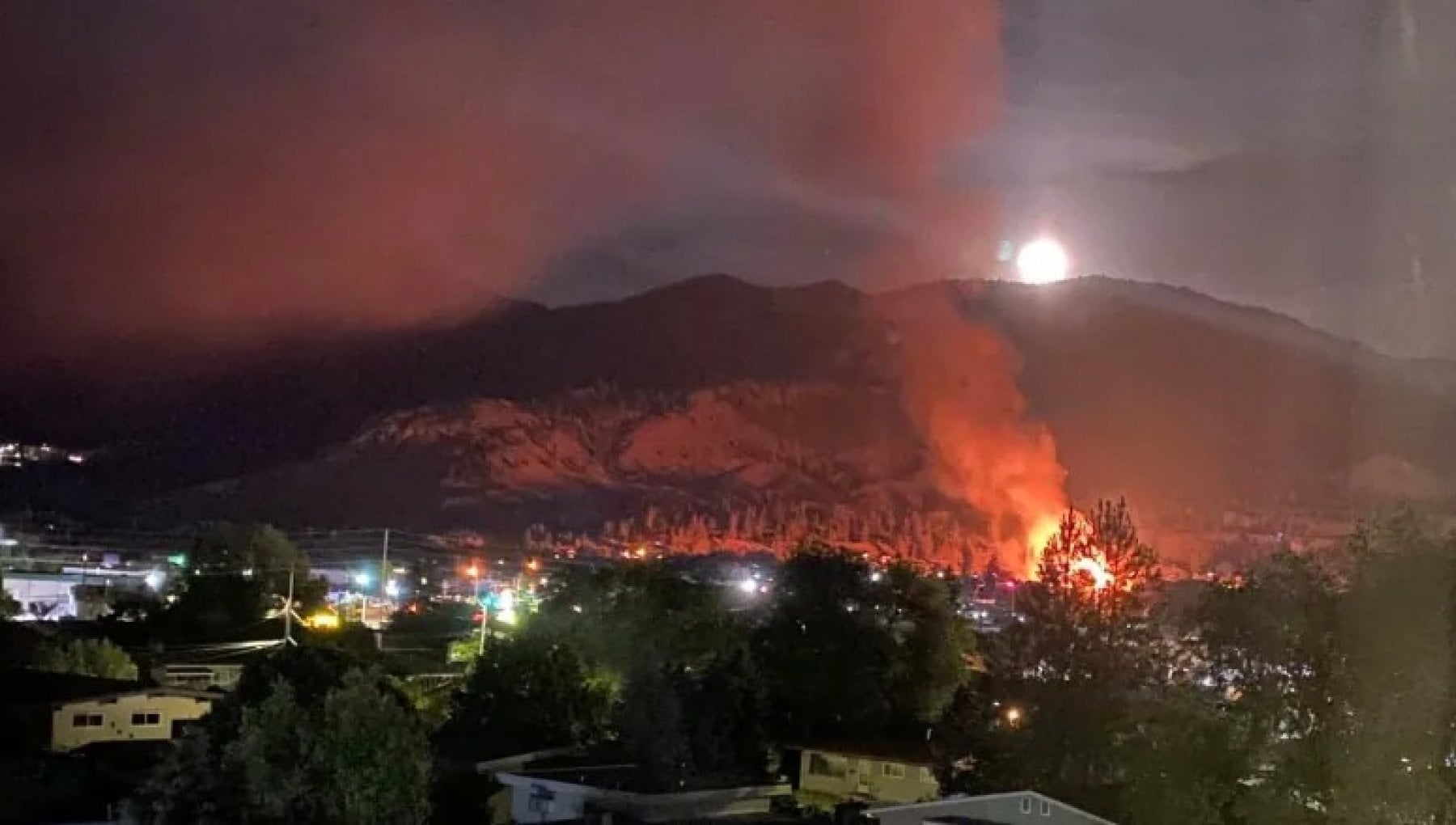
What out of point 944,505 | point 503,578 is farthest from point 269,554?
point 944,505

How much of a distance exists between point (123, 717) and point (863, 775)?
10.9 m

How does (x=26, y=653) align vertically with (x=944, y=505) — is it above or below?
below

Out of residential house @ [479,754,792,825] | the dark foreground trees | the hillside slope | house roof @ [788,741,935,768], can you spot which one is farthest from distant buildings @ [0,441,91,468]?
the dark foreground trees

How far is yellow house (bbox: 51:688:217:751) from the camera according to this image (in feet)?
64.8

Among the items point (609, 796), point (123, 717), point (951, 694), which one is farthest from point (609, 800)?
point (951, 694)

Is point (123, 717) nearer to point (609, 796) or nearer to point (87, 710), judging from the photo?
point (87, 710)

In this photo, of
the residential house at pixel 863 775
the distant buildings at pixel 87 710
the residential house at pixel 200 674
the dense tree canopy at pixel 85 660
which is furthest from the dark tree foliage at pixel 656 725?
the dense tree canopy at pixel 85 660

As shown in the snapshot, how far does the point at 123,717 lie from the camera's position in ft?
66.5

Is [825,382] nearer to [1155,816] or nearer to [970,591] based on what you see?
[970,591]

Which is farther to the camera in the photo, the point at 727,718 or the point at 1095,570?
the point at 1095,570

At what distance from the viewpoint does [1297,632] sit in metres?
14.3

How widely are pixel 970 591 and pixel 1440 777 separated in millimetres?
37079

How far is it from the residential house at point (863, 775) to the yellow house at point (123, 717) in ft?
28.9

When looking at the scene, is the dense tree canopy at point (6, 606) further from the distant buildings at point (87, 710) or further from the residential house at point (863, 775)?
the residential house at point (863, 775)
